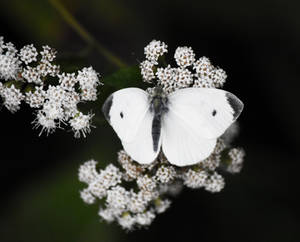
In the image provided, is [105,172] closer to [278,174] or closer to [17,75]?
[17,75]

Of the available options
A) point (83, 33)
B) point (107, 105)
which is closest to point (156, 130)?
point (107, 105)

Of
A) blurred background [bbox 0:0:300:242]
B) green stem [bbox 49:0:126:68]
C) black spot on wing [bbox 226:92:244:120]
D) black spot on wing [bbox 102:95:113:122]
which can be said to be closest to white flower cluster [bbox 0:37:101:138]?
black spot on wing [bbox 102:95:113:122]

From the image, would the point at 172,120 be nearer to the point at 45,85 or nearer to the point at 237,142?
the point at 45,85

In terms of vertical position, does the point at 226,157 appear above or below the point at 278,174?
below

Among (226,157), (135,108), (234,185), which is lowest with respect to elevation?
(135,108)

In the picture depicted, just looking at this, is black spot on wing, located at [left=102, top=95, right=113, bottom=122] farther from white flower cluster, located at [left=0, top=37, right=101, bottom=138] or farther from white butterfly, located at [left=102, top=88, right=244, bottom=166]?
white flower cluster, located at [left=0, top=37, right=101, bottom=138]

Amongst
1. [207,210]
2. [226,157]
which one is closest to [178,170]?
[226,157]
